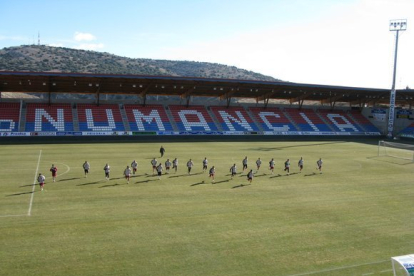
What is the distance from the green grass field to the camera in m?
13.1

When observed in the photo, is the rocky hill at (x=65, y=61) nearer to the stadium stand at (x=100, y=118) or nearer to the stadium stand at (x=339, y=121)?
the stadium stand at (x=100, y=118)

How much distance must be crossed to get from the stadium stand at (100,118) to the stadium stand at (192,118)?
931 cm

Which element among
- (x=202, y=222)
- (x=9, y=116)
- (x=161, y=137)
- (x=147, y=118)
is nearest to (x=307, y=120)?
(x=161, y=137)

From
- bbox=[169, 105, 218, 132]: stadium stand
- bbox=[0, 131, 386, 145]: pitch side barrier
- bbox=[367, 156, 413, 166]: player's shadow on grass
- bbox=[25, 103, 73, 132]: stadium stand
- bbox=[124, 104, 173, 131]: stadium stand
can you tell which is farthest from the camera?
bbox=[169, 105, 218, 132]: stadium stand

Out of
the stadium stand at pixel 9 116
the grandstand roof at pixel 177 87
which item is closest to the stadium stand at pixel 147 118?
the grandstand roof at pixel 177 87

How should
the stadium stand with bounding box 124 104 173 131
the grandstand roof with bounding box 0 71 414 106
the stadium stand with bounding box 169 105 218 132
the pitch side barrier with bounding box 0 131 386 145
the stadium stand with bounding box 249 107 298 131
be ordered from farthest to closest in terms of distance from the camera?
1. the stadium stand with bounding box 249 107 298 131
2. the stadium stand with bounding box 169 105 218 132
3. the stadium stand with bounding box 124 104 173 131
4. the grandstand roof with bounding box 0 71 414 106
5. the pitch side barrier with bounding box 0 131 386 145

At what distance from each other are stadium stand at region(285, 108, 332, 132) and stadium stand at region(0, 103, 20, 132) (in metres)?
45.1

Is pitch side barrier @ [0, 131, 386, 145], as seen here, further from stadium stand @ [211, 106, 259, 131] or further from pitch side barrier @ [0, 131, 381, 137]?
stadium stand @ [211, 106, 259, 131]

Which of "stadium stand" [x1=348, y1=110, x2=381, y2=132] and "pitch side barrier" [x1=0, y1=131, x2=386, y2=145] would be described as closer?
"pitch side barrier" [x1=0, y1=131, x2=386, y2=145]

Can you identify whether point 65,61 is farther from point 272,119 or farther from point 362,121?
point 362,121

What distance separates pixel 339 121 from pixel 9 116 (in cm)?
5636

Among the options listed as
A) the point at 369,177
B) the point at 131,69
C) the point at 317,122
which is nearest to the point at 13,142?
the point at 369,177

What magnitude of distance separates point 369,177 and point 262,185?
10.3 meters

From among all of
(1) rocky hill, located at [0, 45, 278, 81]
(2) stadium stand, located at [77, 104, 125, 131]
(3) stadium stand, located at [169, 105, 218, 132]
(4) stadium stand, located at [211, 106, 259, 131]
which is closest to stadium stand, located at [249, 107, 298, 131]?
(4) stadium stand, located at [211, 106, 259, 131]
